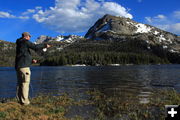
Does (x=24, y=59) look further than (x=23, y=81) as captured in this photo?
No

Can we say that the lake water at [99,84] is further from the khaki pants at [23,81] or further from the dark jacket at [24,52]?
the dark jacket at [24,52]

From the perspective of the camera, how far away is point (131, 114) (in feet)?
48.7

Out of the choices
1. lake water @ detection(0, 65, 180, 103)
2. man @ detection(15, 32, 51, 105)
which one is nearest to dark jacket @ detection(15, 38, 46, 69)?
man @ detection(15, 32, 51, 105)

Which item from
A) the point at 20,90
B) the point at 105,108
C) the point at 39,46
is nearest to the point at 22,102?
the point at 20,90

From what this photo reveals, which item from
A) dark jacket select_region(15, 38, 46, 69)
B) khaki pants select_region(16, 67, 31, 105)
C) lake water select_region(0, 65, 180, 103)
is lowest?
lake water select_region(0, 65, 180, 103)

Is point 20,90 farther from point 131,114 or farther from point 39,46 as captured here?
point 131,114

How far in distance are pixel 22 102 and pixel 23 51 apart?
3.48m

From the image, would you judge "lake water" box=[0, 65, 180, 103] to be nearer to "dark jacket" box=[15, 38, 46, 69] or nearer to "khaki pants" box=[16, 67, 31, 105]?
"khaki pants" box=[16, 67, 31, 105]

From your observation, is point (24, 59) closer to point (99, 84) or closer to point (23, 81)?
point (23, 81)

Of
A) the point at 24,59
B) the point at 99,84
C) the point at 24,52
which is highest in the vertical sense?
the point at 24,52

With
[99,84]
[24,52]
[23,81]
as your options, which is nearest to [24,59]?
[24,52]

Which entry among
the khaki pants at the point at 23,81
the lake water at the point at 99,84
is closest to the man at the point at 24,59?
the khaki pants at the point at 23,81

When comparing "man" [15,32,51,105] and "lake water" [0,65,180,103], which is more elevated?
"man" [15,32,51,105]

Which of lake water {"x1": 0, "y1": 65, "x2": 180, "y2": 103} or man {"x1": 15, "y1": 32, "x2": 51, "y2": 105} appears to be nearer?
man {"x1": 15, "y1": 32, "x2": 51, "y2": 105}
